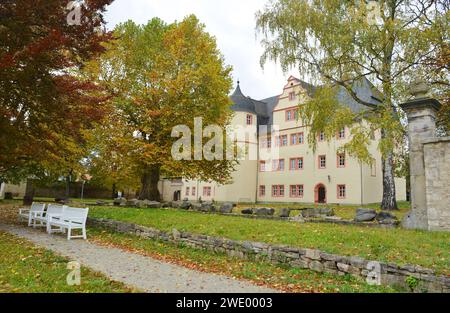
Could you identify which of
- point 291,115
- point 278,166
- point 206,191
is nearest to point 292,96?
point 291,115

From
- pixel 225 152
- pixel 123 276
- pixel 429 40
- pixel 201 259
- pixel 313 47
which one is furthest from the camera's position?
pixel 225 152

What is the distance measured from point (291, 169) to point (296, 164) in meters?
0.82

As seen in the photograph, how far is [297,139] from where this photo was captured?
116 feet

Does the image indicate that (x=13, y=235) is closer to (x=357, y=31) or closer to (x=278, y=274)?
(x=278, y=274)

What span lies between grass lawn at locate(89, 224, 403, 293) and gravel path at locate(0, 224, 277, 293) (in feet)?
1.40

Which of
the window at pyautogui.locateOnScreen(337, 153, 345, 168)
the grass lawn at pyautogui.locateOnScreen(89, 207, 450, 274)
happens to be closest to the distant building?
the grass lawn at pyautogui.locateOnScreen(89, 207, 450, 274)

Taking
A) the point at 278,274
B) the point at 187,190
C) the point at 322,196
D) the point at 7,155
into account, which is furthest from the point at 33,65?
the point at 187,190

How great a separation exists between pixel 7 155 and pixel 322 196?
28.1 m

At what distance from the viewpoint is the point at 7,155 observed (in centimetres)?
1138

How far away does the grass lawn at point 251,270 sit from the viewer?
5.85 meters

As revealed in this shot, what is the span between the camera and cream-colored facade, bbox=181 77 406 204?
30.5m

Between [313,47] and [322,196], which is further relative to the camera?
[322,196]

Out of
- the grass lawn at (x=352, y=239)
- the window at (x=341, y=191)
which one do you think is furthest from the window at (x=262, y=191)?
the grass lawn at (x=352, y=239)

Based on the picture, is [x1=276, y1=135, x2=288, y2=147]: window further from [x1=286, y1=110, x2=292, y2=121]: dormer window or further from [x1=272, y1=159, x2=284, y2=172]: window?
[x1=286, y1=110, x2=292, y2=121]: dormer window
